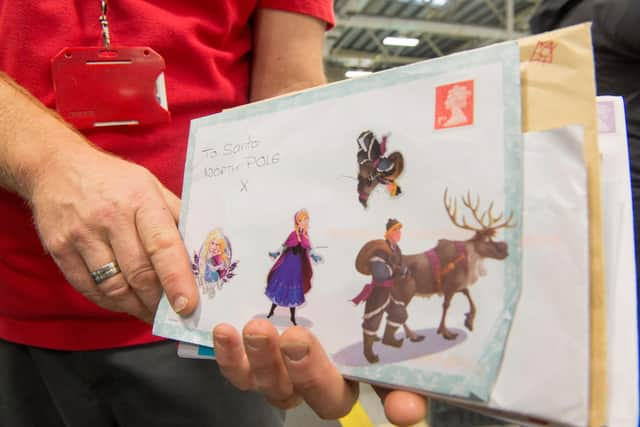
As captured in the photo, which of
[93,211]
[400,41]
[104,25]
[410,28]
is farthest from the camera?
[400,41]

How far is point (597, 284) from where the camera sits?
33 cm

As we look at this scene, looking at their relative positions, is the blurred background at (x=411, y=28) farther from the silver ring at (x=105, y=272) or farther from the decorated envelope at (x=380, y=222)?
the silver ring at (x=105, y=272)

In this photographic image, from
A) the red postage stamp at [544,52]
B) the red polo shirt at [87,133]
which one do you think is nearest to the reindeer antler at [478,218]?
the red postage stamp at [544,52]

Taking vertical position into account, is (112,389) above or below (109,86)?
below

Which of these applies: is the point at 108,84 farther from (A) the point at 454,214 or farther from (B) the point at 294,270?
(A) the point at 454,214

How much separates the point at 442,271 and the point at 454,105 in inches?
5.7

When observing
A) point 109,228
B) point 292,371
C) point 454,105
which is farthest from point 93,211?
point 454,105

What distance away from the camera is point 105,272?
0.46m

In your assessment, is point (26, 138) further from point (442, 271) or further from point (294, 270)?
point (442, 271)

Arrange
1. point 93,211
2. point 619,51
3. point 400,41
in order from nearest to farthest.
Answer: point 93,211 → point 619,51 → point 400,41

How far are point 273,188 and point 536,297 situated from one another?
27 cm

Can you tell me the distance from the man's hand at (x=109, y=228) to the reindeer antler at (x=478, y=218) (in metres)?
0.29

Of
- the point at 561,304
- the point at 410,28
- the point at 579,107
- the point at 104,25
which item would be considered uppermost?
the point at 410,28

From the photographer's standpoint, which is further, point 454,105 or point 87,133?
point 87,133
